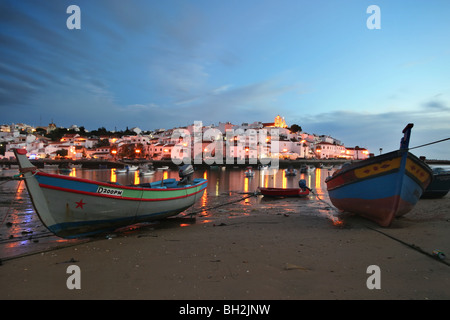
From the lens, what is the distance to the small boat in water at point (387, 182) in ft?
26.5

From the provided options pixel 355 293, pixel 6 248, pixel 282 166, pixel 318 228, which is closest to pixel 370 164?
pixel 318 228

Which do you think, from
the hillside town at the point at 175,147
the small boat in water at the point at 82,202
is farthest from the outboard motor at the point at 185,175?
the hillside town at the point at 175,147

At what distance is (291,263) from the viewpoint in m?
5.30

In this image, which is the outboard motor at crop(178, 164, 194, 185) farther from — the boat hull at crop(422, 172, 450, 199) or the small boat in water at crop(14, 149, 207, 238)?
the boat hull at crop(422, 172, 450, 199)

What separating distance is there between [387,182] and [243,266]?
5851mm

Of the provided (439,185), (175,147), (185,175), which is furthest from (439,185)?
(175,147)

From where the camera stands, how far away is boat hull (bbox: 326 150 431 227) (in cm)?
810

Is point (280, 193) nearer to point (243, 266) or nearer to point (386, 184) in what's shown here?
point (386, 184)

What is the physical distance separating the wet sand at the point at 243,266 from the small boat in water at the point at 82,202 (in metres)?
0.59

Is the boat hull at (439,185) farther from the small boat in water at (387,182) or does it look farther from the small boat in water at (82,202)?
the small boat in water at (82,202)

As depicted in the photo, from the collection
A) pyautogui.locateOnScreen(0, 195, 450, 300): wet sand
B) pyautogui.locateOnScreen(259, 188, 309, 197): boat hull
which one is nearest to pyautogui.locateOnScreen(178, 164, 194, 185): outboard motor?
pyautogui.locateOnScreen(0, 195, 450, 300): wet sand

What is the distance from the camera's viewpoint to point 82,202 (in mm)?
7191

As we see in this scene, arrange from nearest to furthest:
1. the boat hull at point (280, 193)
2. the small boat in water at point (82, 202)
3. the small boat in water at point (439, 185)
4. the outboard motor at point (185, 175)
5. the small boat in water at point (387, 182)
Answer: the small boat in water at point (82, 202) < the small boat in water at point (387, 182) < the outboard motor at point (185, 175) < the small boat in water at point (439, 185) < the boat hull at point (280, 193)

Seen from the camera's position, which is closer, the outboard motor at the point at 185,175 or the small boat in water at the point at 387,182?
the small boat in water at the point at 387,182
